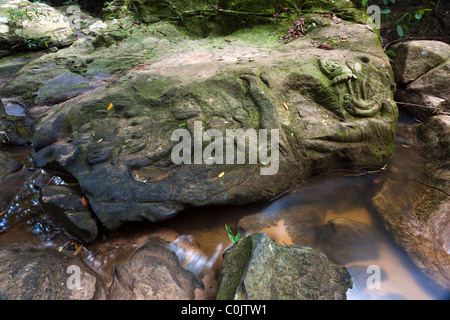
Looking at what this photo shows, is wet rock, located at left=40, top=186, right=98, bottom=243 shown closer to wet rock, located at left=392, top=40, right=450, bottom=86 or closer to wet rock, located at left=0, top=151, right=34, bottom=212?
wet rock, located at left=0, top=151, right=34, bottom=212

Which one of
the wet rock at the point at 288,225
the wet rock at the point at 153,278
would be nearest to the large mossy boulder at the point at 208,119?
the wet rock at the point at 288,225

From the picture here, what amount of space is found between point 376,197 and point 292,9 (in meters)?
3.98

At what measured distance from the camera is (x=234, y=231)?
8.70ft

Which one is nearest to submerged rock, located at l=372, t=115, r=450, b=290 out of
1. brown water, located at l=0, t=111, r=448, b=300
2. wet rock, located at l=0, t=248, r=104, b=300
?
brown water, located at l=0, t=111, r=448, b=300

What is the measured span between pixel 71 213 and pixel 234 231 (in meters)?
1.55

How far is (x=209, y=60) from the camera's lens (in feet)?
13.3

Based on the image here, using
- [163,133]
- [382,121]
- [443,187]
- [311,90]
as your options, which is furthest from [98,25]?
[443,187]

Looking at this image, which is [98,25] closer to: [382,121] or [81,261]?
[81,261]

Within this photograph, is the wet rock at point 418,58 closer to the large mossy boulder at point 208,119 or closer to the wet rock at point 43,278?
the large mossy boulder at point 208,119

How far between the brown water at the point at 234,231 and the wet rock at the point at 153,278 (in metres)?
0.10

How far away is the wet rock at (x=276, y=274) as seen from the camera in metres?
1.78

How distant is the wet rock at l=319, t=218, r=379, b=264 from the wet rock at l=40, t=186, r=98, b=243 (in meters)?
2.22

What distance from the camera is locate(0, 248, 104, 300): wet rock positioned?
1848 mm

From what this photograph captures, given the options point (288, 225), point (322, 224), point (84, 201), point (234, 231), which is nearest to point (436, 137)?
point (322, 224)
